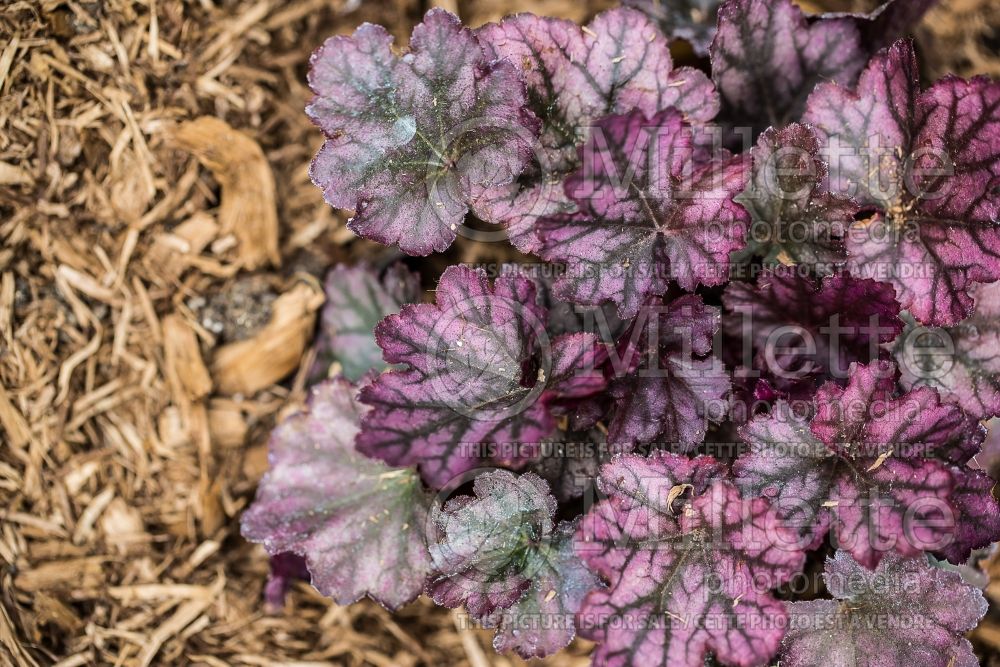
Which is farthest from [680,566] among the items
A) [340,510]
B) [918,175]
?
[918,175]

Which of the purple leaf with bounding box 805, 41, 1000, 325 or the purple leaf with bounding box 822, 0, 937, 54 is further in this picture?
the purple leaf with bounding box 822, 0, 937, 54

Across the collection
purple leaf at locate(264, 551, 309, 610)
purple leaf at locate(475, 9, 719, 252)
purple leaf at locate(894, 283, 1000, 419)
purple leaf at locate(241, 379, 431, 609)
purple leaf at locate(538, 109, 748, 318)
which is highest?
purple leaf at locate(475, 9, 719, 252)

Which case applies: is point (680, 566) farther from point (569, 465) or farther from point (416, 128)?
point (416, 128)

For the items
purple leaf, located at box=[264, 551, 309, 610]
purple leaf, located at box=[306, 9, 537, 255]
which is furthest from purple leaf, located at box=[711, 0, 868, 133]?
purple leaf, located at box=[264, 551, 309, 610]

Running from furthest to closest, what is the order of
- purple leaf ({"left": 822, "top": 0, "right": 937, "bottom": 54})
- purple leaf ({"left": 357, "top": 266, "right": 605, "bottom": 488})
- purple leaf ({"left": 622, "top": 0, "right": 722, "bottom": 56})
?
1. purple leaf ({"left": 622, "top": 0, "right": 722, "bottom": 56})
2. purple leaf ({"left": 822, "top": 0, "right": 937, "bottom": 54})
3. purple leaf ({"left": 357, "top": 266, "right": 605, "bottom": 488})

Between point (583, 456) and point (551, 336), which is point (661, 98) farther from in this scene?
point (583, 456)

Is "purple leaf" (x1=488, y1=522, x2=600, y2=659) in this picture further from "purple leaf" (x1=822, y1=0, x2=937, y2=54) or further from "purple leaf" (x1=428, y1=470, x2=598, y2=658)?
"purple leaf" (x1=822, y1=0, x2=937, y2=54)

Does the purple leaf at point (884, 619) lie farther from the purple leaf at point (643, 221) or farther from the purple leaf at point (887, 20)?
the purple leaf at point (887, 20)
